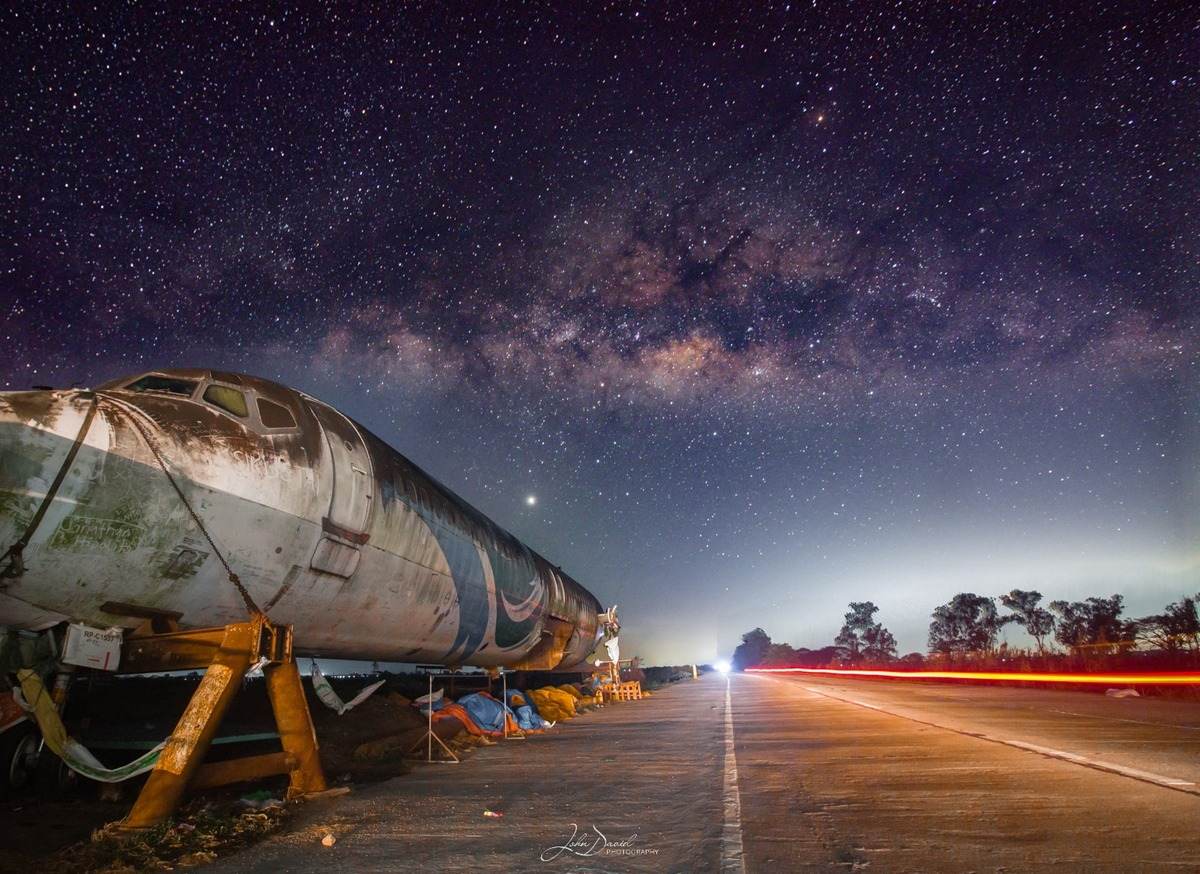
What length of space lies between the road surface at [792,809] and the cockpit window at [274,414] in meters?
4.26

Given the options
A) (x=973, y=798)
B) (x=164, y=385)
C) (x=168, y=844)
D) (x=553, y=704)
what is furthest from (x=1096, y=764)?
(x=553, y=704)

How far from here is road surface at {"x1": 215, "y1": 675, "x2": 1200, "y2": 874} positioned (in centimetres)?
380

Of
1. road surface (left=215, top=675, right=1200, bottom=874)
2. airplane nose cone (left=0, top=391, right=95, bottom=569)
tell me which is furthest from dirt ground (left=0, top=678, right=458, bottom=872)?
airplane nose cone (left=0, top=391, right=95, bottom=569)

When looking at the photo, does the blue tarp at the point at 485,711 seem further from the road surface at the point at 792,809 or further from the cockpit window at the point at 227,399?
the cockpit window at the point at 227,399

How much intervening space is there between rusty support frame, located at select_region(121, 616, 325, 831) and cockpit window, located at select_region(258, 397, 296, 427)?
2.53 m

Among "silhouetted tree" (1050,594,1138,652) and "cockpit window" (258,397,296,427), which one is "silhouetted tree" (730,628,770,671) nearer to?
"silhouetted tree" (1050,594,1138,652)

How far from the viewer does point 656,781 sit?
6625mm

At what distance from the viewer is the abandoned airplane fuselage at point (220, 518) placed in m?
5.26

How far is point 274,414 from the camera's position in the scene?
7.61 metres

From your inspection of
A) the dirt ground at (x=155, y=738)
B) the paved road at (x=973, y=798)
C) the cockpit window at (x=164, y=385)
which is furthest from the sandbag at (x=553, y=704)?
the cockpit window at (x=164, y=385)

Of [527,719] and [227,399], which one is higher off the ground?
[227,399]

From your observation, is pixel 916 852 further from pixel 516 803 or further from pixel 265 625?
pixel 265 625

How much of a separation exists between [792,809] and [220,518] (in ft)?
19.7

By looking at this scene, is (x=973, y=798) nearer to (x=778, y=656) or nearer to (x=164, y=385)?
(x=164, y=385)
